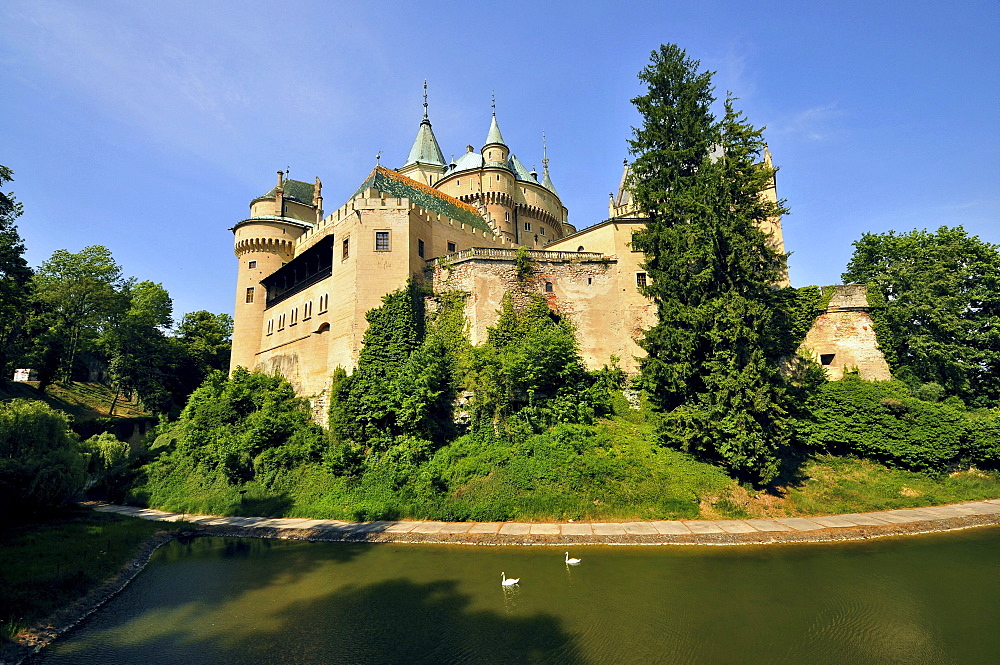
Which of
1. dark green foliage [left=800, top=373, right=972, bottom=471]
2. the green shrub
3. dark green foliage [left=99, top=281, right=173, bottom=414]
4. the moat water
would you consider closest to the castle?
dark green foliage [left=800, top=373, right=972, bottom=471]

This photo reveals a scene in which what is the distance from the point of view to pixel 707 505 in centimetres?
1861

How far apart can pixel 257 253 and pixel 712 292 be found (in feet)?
111

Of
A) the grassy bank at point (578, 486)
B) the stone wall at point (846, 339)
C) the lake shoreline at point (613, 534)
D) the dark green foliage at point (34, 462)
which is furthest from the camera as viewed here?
the stone wall at point (846, 339)

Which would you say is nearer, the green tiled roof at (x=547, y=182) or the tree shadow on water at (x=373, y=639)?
the tree shadow on water at (x=373, y=639)

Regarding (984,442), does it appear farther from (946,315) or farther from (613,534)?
(613,534)

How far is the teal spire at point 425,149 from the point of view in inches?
2031

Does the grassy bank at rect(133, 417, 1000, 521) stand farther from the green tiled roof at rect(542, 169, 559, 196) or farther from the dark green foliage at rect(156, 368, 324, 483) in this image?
the green tiled roof at rect(542, 169, 559, 196)

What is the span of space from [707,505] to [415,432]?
12673mm

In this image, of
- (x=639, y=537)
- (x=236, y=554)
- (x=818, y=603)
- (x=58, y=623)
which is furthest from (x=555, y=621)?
(x=236, y=554)

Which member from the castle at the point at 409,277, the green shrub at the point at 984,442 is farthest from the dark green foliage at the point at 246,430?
the green shrub at the point at 984,442

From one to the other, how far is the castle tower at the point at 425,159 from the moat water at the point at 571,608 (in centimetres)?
4203

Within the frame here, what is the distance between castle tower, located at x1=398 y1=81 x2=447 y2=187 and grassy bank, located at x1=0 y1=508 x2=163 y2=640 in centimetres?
3935

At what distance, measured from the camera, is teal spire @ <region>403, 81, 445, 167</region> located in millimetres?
51594

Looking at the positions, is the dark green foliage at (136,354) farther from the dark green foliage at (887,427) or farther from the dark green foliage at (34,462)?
the dark green foliage at (887,427)
